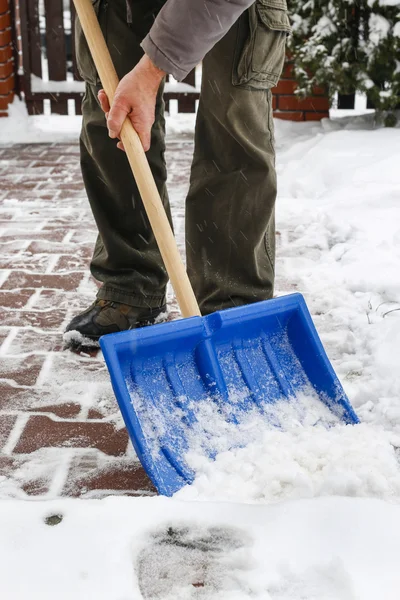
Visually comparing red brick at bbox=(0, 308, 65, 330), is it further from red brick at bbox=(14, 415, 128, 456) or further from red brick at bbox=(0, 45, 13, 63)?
red brick at bbox=(0, 45, 13, 63)

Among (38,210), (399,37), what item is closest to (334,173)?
(399,37)

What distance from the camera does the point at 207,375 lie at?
1.95 m

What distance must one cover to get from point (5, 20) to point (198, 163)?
14.6ft

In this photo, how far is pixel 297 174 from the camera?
4723 millimetres

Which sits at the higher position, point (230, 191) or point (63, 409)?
point (230, 191)

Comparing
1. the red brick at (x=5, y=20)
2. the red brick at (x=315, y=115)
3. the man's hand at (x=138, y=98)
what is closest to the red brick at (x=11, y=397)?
the man's hand at (x=138, y=98)

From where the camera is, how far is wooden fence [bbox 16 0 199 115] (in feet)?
20.4

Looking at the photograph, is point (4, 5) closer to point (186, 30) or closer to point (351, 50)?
point (351, 50)

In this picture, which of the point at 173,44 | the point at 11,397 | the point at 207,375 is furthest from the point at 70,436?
the point at 173,44

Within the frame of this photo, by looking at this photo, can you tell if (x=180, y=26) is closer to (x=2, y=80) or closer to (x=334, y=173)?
(x=334, y=173)

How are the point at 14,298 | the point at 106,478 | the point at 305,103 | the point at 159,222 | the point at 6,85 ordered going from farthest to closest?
1. the point at 6,85
2. the point at 305,103
3. the point at 14,298
4. the point at 159,222
5. the point at 106,478

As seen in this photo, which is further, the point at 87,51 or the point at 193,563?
the point at 87,51

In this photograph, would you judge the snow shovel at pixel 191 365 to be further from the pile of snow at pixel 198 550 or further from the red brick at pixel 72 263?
the red brick at pixel 72 263

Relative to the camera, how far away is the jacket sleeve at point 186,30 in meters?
1.78
